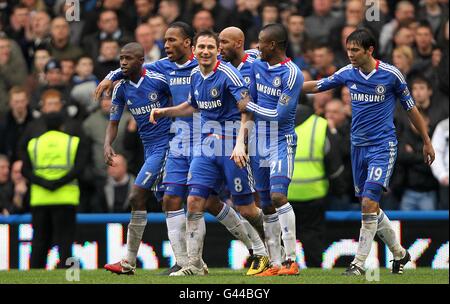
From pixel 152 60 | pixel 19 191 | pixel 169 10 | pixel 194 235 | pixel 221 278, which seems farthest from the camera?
pixel 169 10

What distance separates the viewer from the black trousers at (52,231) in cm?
1700

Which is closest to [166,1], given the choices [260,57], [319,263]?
[319,263]

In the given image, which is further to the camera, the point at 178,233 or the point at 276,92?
the point at 178,233

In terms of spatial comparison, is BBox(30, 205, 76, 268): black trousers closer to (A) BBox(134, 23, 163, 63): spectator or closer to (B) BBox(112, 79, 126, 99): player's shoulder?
(B) BBox(112, 79, 126, 99): player's shoulder

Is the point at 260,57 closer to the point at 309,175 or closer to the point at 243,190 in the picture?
the point at 243,190

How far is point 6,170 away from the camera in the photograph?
754 inches

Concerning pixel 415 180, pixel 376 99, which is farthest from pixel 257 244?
pixel 415 180

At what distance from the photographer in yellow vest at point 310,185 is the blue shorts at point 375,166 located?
108 inches

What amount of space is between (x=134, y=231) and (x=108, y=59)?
5.83 meters

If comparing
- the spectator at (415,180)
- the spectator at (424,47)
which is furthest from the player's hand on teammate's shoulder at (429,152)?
the spectator at (424,47)

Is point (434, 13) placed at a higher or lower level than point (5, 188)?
higher

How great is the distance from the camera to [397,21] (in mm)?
20641

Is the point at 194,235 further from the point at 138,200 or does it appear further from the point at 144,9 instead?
the point at 144,9

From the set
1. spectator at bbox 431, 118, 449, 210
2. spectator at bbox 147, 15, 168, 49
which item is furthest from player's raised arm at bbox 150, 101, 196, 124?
spectator at bbox 147, 15, 168, 49
